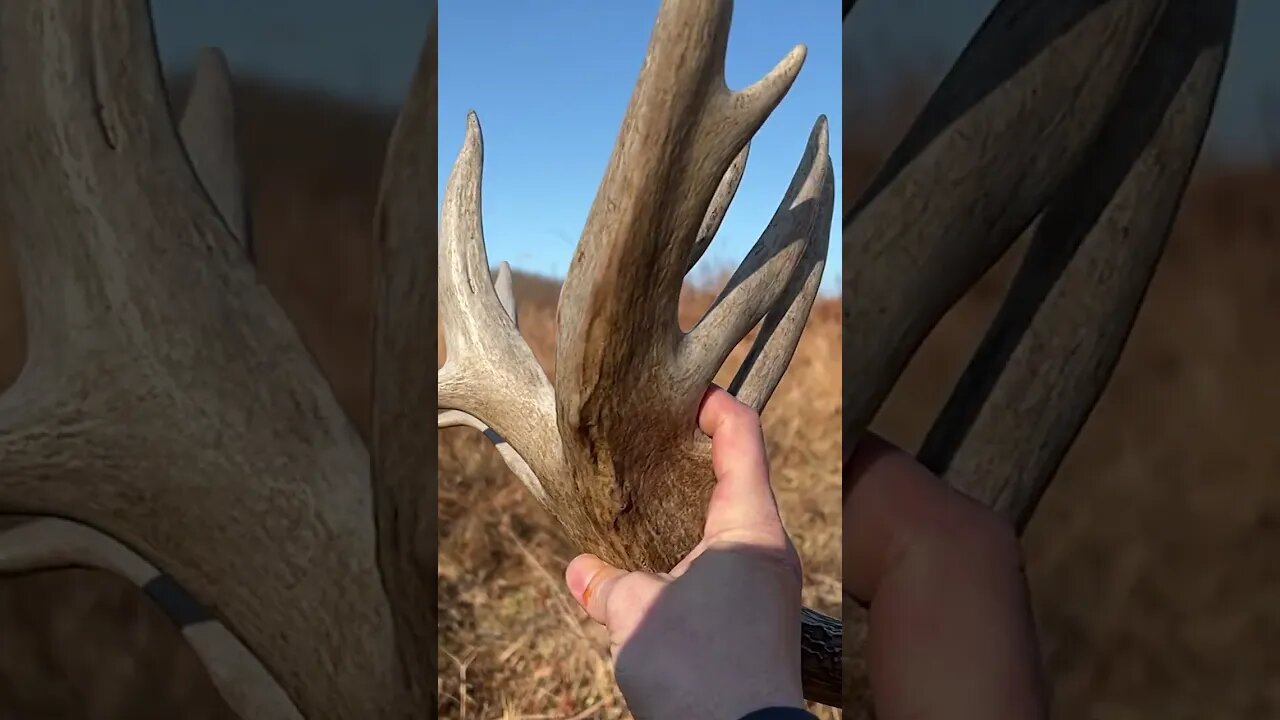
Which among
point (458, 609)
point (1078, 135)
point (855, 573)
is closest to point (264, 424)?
point (855, 573)

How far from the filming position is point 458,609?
6.97ft

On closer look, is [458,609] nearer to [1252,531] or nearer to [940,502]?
[940,502]

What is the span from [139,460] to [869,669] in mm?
661

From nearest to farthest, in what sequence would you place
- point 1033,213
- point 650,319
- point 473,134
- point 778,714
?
1. point 778,714
2. point 650,319
3. point 1033,213
4. point 473,134

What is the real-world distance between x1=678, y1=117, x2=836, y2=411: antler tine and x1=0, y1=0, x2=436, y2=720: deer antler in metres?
0.28

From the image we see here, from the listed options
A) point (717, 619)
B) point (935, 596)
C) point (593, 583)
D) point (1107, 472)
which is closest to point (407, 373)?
point (593, 583)

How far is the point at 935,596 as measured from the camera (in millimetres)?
698

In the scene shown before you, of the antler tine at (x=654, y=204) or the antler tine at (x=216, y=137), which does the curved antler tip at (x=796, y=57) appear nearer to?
the antler tine at (x=654, y=204)

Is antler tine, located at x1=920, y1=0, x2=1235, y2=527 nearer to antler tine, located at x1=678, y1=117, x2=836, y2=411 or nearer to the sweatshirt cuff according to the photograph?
antler tine, located at x1=678, y1=117, x2=836, y2=411

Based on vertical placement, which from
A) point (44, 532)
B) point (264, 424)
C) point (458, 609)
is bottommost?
point (458, 609)

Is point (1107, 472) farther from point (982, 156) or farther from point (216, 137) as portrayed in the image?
point (216, 137)

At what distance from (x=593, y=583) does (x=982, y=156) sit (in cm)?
46

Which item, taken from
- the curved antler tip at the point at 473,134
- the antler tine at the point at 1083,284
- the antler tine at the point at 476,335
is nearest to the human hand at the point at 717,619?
the antler tine at the point at 1083,284

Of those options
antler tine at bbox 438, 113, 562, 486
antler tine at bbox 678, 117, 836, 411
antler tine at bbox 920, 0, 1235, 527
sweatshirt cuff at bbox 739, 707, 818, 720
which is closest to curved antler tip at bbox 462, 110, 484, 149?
antler tine at bbox 438, 113, 562, 486
